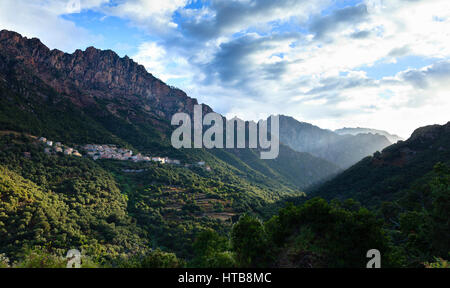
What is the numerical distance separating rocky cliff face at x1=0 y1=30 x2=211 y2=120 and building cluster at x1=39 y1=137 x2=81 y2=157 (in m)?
32.6

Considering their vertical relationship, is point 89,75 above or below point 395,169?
above

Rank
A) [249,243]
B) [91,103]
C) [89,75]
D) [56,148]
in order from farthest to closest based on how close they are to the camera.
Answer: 1. [89,75]
2. [91,103]
3. [56,148]
4. [249,243]

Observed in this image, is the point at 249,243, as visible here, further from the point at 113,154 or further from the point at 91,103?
the point at 91,103

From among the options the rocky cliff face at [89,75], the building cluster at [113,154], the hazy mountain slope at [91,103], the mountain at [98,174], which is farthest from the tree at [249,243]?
the rocky cliff face at [89,75]

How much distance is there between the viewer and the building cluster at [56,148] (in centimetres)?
6048

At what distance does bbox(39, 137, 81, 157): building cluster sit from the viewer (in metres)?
60.5

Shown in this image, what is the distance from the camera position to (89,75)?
15362cm

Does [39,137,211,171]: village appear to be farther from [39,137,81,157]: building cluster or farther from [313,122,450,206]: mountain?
[313,122,450,206]: mountain

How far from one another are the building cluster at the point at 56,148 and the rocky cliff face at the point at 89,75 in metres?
32.6

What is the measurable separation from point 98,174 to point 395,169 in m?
73.8

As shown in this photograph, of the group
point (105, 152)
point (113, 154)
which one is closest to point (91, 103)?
point (105, 152)

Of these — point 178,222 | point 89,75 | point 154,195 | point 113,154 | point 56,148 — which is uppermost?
point 89,75
